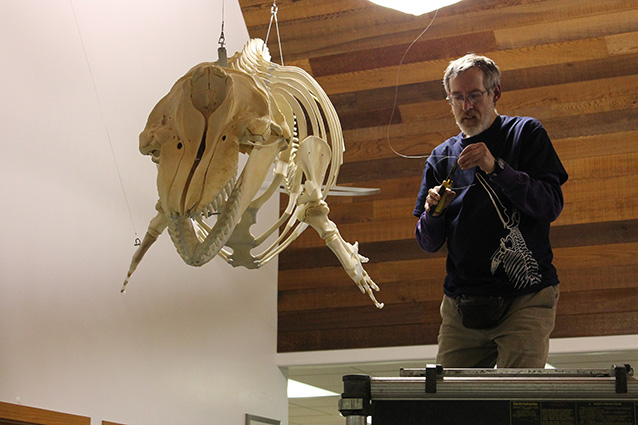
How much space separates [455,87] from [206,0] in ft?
9.69

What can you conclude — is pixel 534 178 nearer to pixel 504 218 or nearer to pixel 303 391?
pixel 504 218

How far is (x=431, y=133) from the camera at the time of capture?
5270mm

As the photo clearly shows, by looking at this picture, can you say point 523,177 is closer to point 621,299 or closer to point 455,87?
point 455,87

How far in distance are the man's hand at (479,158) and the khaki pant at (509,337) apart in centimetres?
38

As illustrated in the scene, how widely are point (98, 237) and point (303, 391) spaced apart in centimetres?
352

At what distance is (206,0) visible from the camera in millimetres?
5000

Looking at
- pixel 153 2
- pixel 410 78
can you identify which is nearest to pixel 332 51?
pixel 410 78

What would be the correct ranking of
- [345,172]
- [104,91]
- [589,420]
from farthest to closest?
[345,172] < [104,91] < [589,420]

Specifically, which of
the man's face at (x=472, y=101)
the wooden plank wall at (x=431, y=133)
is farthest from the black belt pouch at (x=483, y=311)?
the wooden plank wall at (x=431, y=133)

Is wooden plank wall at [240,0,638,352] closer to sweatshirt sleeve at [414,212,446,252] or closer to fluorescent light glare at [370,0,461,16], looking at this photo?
fluorescent light glare at [370,0,461,16]

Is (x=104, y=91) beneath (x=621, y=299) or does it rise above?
above

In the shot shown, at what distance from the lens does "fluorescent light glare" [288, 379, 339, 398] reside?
6.58m

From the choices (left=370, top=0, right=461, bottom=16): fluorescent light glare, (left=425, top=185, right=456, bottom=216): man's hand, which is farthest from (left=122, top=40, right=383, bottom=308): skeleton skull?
(left=370, top=0, right=461, bottom=16): fluorescent light glare

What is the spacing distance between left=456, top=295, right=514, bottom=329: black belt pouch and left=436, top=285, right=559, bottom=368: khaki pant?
0.10ft
